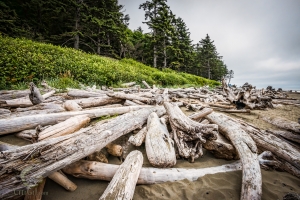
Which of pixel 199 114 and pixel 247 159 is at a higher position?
pixel 199 114

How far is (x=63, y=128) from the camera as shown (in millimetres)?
2156

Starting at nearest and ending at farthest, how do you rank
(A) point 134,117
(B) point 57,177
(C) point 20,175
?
(C) point 20,175
(B) point 57,177
(A) point 134,117

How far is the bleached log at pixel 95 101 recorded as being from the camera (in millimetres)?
3617

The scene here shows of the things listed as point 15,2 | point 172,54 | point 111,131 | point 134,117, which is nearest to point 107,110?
point 134,117

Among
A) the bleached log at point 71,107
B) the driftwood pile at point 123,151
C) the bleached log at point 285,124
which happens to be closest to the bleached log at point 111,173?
the driftwood pile at point 123,151

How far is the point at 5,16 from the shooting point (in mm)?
12477

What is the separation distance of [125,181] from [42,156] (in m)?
0.89

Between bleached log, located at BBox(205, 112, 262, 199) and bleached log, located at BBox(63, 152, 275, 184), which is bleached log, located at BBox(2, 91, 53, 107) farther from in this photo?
bleached log, located at BBox(205, 112, 262, 199)

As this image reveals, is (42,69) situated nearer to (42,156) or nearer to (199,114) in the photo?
(42,156)

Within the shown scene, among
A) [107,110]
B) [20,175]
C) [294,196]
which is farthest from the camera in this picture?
[107,110]

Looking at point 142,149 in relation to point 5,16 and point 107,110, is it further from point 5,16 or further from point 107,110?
point 5,16

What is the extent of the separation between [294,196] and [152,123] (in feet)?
6.32

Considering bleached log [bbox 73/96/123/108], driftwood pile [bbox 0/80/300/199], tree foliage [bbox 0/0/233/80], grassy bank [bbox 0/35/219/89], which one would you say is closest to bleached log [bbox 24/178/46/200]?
driftwood pile [bbox 0/80/300/199]

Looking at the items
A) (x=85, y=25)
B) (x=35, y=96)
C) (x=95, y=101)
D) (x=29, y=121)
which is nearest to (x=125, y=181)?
(x=29, y=121)
